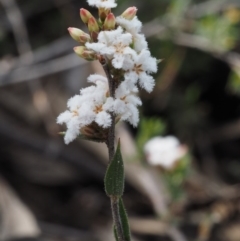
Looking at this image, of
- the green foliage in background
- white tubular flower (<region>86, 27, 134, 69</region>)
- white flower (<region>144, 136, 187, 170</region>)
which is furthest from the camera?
the green foliage in background

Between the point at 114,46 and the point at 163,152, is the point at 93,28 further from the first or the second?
the point at 163,152

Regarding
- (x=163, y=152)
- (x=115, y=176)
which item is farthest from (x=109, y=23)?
(x=163, y=152)

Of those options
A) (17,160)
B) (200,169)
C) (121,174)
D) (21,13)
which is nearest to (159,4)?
(21,13)

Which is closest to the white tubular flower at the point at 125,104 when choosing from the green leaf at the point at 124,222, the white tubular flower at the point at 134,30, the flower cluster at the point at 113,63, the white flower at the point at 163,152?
the flower cluster at the point at 113,63

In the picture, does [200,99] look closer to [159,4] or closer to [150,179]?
[159,4]

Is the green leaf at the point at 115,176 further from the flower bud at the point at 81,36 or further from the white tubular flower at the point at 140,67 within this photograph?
the flower bud at the point at 81,36

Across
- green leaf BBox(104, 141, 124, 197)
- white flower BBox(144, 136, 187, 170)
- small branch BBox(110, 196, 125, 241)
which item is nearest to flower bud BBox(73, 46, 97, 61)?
green leaf BBox(104, 141, 124, 197)

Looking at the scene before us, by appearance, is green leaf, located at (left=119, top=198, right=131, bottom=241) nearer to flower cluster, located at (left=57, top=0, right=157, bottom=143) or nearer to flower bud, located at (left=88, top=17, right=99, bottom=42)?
flower cluster, located at (left=57, top=0, right=157, bottom=143)
